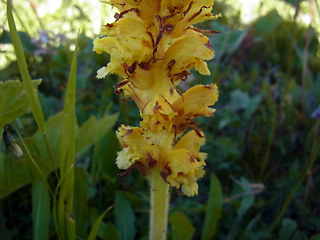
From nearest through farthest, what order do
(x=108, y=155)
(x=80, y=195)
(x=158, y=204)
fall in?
(x=158, y=204)
(x=80, y=195)
(x=108, y=155)

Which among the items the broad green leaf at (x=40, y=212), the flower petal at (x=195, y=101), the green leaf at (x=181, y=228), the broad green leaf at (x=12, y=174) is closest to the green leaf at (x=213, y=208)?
the green leaf at (x=181, y=228)

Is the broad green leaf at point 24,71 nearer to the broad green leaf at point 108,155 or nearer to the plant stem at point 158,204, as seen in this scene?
the plant stem at point 158,204

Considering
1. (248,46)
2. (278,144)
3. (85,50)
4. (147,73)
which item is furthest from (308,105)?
(147,73)

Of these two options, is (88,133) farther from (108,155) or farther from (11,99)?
(11,99)

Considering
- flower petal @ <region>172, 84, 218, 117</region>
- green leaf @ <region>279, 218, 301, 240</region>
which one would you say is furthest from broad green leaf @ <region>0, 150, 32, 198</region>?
green leaf @ <region>279, 218, 301, 240</region>

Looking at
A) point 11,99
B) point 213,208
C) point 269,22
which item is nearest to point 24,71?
point 11,99

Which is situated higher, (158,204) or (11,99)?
(11,99)
